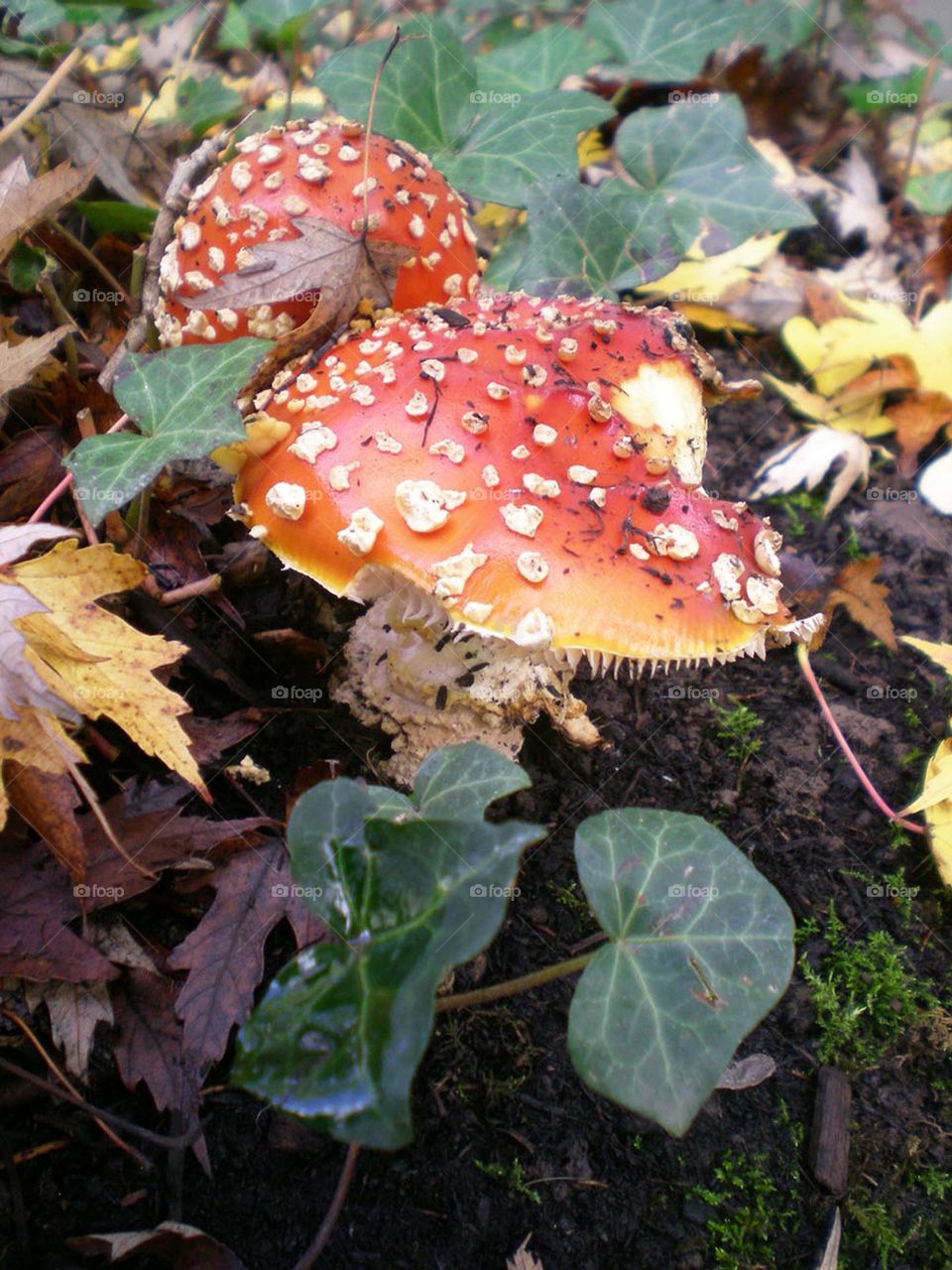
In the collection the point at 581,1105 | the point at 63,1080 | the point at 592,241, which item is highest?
the point at 592,241

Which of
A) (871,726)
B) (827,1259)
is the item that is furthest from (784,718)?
(827,1259)

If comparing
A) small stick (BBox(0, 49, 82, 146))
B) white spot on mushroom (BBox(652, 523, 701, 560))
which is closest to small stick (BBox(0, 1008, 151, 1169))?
white spot on mushroom (BBox(652, 523, 701, 560))

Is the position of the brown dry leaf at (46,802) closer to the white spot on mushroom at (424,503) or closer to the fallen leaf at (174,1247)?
the fallen leaf at (174,1247)

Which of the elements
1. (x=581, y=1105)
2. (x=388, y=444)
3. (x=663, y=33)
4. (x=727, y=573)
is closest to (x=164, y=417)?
(x=388, y=444)

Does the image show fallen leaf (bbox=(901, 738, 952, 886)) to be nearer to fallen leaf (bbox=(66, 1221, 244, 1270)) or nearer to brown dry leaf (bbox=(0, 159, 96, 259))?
fallen leaf (bbox=(66, 1221, 244, 1270))

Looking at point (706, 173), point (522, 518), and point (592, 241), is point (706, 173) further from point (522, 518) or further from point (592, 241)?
point (522, 518)

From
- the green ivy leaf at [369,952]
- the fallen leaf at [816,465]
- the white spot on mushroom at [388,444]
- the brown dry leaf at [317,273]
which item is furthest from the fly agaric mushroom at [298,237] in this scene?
the fallen leaf at [816,465]

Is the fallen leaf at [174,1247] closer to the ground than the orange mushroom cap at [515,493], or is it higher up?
closer to the ground
